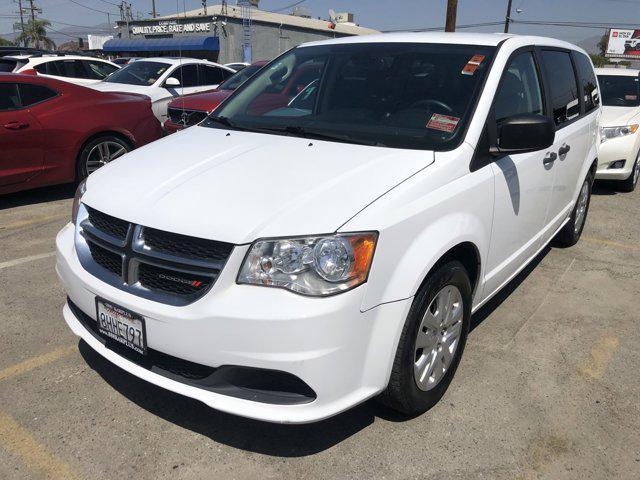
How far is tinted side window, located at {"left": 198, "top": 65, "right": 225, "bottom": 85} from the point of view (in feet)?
33.9

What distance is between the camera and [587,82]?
16.4ft

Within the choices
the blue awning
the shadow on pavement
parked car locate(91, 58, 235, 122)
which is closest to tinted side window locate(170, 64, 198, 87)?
parked car locate(91, 58, 235, 122)

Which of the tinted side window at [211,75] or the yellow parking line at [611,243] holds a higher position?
the tinted side window at [211,75]

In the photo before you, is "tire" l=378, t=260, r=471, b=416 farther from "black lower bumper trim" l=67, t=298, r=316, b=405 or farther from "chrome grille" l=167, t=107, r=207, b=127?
"chrome grille" l=167, t=107, r=207, b=127

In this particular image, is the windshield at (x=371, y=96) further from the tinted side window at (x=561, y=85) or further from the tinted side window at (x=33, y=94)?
the tinted side window at (x=33, y=94)

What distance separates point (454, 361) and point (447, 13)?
1610 cm

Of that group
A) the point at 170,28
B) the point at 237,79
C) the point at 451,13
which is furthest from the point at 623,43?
the point at 237,79

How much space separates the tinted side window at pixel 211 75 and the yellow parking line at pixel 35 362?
7.77m

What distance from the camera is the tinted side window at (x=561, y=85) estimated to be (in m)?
4.02

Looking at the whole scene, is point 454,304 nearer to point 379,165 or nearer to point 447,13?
point 379,165

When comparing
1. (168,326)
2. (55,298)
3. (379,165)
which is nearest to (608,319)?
(379,165)

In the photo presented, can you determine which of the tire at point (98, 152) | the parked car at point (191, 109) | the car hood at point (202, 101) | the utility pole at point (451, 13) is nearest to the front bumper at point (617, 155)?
the parked car at point (191, 109)

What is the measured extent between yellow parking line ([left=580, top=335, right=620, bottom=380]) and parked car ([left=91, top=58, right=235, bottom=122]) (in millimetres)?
7044

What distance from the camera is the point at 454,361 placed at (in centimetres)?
302
